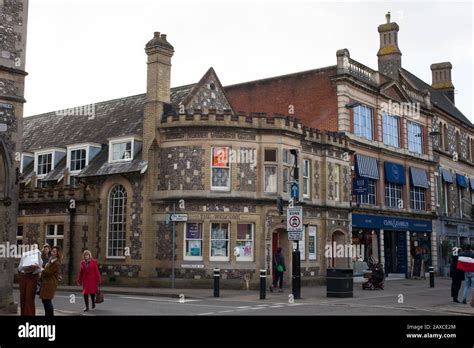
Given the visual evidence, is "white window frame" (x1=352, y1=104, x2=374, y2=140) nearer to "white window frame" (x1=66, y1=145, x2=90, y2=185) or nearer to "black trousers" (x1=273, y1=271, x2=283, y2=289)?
"black trousers" (x1=273, y1=271, x2=283, y2=289)

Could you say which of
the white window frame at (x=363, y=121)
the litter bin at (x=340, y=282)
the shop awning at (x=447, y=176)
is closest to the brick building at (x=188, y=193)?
the white window frame at (x=363, y=121)

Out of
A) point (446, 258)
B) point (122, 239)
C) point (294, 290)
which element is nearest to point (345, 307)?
point (294, 290)

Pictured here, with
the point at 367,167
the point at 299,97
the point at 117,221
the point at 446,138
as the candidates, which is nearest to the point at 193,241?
the point at 117,221

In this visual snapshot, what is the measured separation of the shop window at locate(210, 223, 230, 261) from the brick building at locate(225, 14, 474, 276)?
9.98 metres

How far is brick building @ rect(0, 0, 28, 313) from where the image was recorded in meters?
15.4

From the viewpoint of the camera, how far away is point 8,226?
15.6m

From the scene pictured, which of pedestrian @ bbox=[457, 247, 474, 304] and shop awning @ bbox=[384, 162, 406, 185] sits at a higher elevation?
shop awning @ bbox=[384, 162, 406, 185]

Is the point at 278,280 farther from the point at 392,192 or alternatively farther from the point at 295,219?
the point at 392,192

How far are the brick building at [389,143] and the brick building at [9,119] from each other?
21.4 metres

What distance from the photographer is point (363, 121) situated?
3572cm

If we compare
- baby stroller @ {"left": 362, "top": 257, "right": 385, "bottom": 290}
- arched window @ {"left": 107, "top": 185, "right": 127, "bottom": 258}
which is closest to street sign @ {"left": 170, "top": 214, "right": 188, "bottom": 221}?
arched window @ {"left": 107, "top": 185, "right": 127, "bottom": 258}
